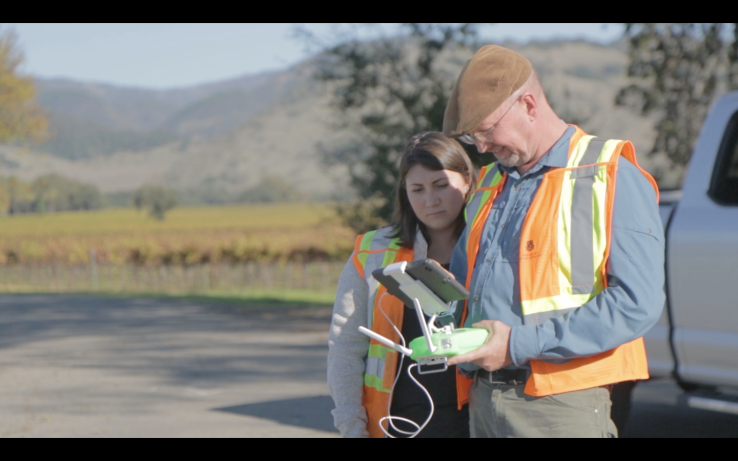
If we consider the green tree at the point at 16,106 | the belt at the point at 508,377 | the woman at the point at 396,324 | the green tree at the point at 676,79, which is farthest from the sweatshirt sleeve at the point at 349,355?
the green tree at the point at 16,106

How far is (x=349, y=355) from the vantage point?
299cm

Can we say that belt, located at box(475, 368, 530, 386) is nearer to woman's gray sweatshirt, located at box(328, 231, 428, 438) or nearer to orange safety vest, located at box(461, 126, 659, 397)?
orange safety vest, located at box(461, 126, 659, 397)

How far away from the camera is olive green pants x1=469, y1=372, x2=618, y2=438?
2295mm

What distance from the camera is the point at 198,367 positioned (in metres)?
9.77

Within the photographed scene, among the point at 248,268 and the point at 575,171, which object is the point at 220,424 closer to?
the point at 575,171

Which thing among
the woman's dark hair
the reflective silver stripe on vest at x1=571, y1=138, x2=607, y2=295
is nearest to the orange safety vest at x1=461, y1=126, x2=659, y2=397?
the reflective silver stripe on vest at x1=571, y1=138, x2=607, y2=295

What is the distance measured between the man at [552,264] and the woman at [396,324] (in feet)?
1.69

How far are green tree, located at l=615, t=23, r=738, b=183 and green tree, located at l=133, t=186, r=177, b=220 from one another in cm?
6697

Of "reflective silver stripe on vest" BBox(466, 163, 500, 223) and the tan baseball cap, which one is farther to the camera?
"reflective silver stripe on vest" BBox(466, 163, 500, 223)

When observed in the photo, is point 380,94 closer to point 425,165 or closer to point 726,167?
point 726,167

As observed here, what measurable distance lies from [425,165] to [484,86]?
0.70m

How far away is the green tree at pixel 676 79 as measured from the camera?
1420 centimetres
